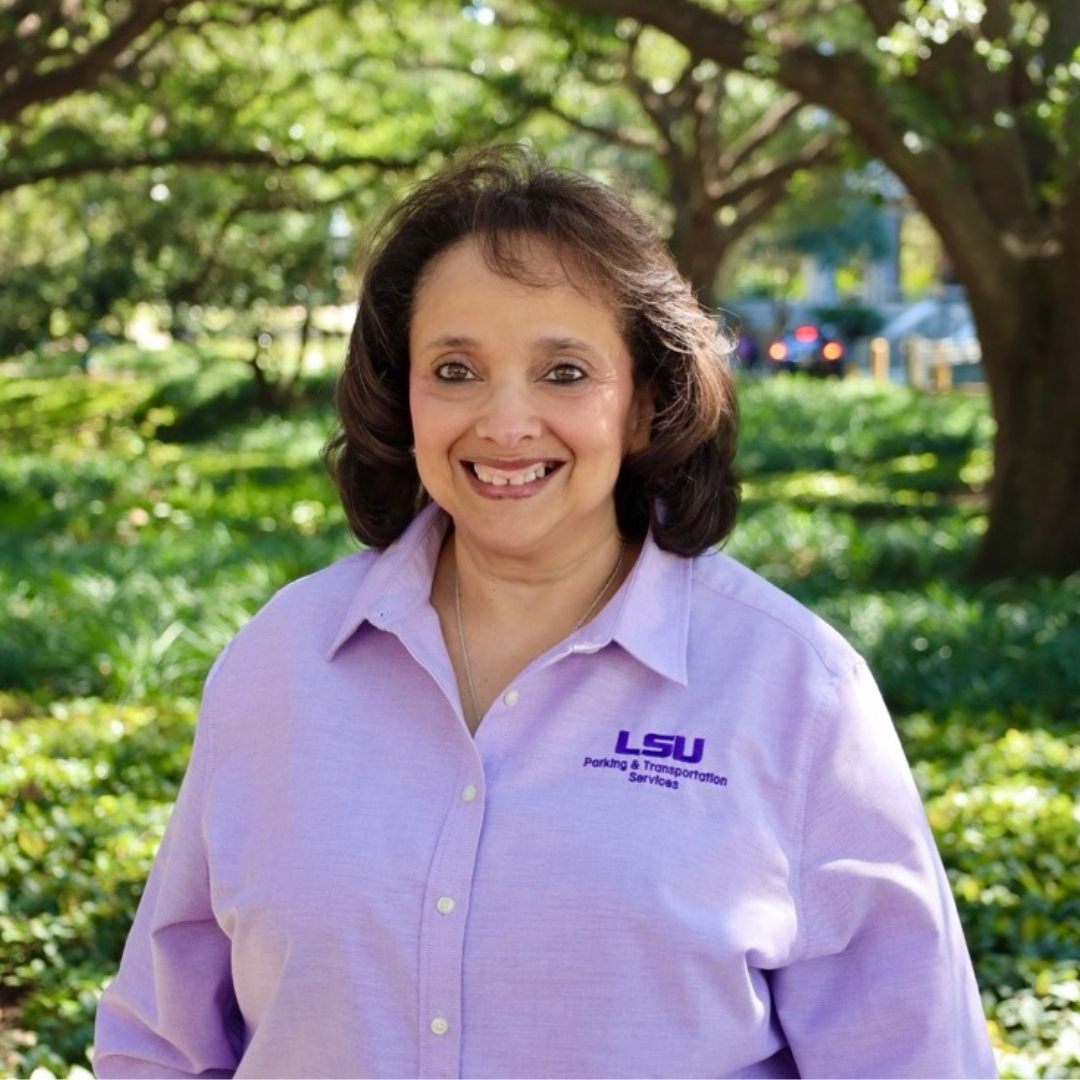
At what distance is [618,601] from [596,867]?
0.38 m

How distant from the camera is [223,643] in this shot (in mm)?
7762

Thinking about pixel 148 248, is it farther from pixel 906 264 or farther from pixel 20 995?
pixel 906 264

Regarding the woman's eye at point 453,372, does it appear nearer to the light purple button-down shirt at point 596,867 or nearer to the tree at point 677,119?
the light purple button-down shirt at point 596,867

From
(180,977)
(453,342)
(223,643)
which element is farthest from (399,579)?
(223,643)

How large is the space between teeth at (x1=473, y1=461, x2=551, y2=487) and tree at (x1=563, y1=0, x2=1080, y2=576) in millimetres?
6623

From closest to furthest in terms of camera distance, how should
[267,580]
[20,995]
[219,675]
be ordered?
A: [219,675], [20,995], [267,580]

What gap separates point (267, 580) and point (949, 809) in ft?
14.7

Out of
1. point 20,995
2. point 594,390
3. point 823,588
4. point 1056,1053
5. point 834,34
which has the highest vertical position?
point 834,34

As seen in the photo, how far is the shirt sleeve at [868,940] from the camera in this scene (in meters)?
2.06

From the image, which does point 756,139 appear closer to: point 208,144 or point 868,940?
point 208,144

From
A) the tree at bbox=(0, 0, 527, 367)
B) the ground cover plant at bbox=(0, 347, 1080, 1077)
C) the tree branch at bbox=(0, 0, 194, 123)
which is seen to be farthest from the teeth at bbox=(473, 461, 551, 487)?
the tree branch at bbox=(0, 0, 194, 123)

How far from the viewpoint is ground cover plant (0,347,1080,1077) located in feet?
16.0

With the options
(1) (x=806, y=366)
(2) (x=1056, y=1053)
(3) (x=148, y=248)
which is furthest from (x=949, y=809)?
(1) (x=806, y=366)

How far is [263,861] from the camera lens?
7.05 feet
